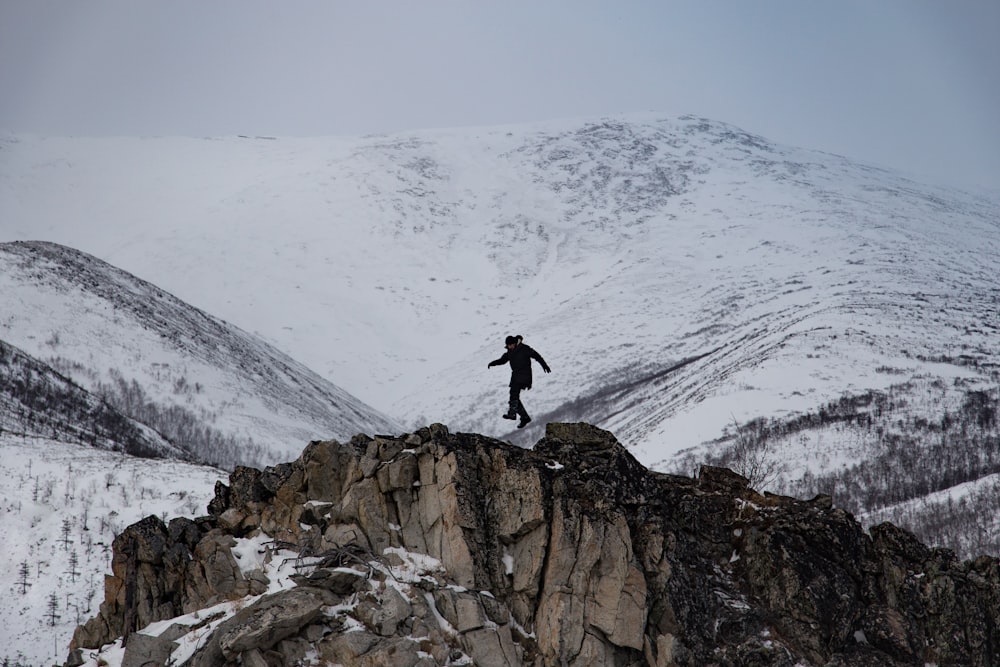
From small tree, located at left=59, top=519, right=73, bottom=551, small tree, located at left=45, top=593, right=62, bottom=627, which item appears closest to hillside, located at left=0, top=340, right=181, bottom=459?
small tree, located at left=59, top=519, right=73, bottom=551

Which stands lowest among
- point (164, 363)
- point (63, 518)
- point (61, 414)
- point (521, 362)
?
point (164, 363)

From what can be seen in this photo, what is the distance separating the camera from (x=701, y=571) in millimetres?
23719

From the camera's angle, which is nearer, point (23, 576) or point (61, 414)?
point (23, 576)

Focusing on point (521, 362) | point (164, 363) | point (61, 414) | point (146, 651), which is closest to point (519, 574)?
point (521, 362)

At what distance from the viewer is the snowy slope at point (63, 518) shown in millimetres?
43469

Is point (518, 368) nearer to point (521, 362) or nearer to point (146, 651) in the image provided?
point (521, 362)

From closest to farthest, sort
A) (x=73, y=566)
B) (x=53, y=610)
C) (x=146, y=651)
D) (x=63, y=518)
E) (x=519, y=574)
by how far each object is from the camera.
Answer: (x=146, y=651), (x=519, y=574), (x=53, y=610), (x=73, y=566), (x=63, y=518)

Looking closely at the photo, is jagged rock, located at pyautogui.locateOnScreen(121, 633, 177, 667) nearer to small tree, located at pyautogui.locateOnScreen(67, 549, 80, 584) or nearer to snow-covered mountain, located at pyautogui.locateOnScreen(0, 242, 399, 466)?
small tree, located at pyautogui.locateOnScreen(67, 549, 80, 584)

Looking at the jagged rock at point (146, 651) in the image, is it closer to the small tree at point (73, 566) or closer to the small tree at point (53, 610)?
the small tree at point (53, 610)

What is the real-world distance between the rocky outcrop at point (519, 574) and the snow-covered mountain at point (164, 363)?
7692cm

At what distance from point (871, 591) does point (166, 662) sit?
1554cm

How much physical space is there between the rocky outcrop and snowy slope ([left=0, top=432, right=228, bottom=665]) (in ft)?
72.1

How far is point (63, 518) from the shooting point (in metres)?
52.0

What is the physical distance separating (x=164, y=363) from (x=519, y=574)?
10998 cm
